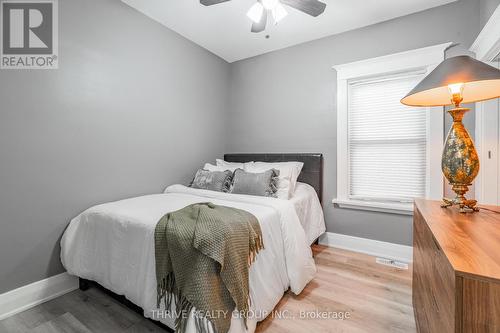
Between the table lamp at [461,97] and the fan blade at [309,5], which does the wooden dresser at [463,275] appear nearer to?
the table lamp at [461,97]

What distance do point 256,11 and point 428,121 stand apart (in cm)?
204

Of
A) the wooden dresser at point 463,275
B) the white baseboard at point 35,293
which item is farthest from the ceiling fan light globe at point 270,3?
the white baseboard at point 35,293

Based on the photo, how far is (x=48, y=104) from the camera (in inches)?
72.0

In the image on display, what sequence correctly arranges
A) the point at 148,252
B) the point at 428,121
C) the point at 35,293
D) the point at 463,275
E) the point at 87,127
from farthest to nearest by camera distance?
the point at 428,121, the point at 87,127, the point at 35,293, the point at 148,252, the point at 463,275

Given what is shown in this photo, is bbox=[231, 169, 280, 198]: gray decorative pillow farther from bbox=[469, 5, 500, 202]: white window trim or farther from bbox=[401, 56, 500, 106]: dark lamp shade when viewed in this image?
bbox=[469, 5, 500, 202]: white window trim

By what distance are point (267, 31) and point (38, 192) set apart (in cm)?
287

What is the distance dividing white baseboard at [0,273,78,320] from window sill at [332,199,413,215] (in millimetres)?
2836

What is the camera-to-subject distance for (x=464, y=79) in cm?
108

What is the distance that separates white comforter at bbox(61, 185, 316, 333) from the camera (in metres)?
1.41

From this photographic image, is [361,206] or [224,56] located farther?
[224,56]

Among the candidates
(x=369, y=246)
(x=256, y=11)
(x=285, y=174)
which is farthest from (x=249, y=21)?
(x=369, y=246)

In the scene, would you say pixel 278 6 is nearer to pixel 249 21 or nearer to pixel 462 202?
pixel 249 21

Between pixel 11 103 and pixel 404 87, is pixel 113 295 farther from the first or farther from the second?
pixel 404 87

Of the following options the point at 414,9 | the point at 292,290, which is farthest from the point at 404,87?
the point at 292,290
